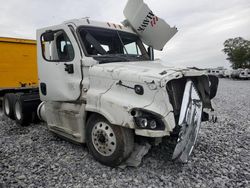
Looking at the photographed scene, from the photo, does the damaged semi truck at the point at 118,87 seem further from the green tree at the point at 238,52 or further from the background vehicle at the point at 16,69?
the green tree at the point at 238,52

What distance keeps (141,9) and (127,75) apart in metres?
2.16

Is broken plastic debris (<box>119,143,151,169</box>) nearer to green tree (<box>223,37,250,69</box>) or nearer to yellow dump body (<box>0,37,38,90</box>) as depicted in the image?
yellow dump body (<box>0,37,38,90</box>)

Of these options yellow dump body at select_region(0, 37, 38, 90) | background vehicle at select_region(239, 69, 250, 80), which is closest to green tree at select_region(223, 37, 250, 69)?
background vehicle at select_region(239, 69, 250, 80)

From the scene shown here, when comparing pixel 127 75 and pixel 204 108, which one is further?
pixel 204 108

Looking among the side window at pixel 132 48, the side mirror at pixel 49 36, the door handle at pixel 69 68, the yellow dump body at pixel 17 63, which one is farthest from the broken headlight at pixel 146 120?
the yellow dump body at pixel 17 63

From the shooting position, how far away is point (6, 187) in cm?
320

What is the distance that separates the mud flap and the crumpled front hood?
319mm

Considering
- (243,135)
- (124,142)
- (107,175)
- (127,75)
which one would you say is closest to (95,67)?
(127,75)

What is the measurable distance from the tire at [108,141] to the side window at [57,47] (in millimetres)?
1351

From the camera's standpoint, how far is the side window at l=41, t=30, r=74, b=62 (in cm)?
426

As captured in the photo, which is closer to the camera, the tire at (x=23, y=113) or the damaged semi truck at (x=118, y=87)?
the damaged semi truck at (x=118, y=87)

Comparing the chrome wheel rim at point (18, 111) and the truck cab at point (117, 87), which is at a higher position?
the truck cab at point (117, 87)

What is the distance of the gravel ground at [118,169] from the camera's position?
330cm

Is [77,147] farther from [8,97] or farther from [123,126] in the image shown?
[8,97]
